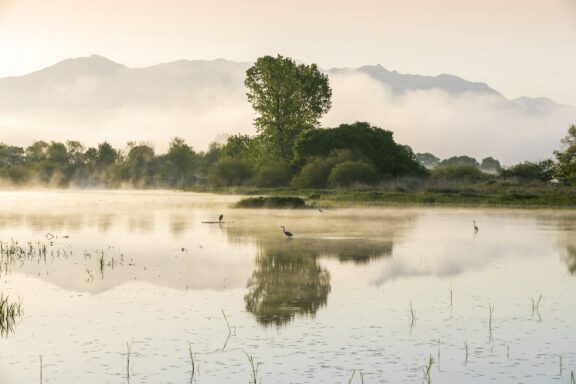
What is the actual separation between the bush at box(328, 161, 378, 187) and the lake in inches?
1954

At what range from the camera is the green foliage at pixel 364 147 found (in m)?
97.3

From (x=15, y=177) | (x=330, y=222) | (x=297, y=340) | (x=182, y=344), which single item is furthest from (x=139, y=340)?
(x=15, y=177)

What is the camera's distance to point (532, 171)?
93750 millimetres

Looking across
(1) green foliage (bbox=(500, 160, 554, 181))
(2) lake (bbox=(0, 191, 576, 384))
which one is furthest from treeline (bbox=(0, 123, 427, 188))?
(2) lake (bbox=(0, 191, 576, 384))

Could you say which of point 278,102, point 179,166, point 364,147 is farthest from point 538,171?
point 179,166

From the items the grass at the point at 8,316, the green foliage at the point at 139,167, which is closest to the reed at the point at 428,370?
the grass at the point at 8,316

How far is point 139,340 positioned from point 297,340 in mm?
3125

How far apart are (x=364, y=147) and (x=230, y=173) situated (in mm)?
27410

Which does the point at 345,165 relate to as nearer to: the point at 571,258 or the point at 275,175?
the point at 275,175

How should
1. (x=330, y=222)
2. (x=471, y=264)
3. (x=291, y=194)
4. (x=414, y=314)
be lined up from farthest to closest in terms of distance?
1. (x=291, y=194)
2. (x=330, y=222)
3. (x=471, y=264)
4. (x=414, y=314)

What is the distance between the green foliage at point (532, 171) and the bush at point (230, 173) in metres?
38.6

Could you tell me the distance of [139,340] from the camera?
16.1m

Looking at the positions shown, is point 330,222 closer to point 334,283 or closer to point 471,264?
point 471,264

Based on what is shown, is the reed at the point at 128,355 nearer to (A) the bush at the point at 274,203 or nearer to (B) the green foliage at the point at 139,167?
(A) the bush at the point at 274,203
